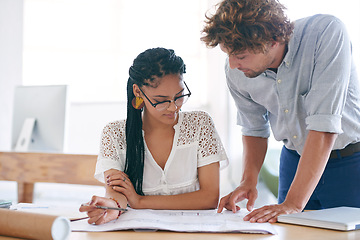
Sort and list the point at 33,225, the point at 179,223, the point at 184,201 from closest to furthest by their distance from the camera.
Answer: the point at 33,225
the point at 179,223
the point at 184,201

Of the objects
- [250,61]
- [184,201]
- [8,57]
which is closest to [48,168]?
[184,201]

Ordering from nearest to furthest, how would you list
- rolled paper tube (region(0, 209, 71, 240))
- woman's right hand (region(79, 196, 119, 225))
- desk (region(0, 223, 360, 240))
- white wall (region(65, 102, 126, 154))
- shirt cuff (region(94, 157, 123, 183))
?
rolled paper tube (region(0, 209, 71, 240)), desk (region(0, 223, 360, 240)), woman's right hand (region(79, 196, 119, 225)), shirt cuff (region(94, 157, 123, 183)), white wall (region(65, 102, 126, 154))

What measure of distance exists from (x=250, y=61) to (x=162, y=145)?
0.50 metres

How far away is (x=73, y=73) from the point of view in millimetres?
A: 4531

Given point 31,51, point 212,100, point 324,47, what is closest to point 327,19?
point 324,47

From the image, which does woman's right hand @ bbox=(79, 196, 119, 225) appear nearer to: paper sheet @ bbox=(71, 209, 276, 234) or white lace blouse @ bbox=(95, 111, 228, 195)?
paper sheet @ bbox=(71, 209, 276, 234)

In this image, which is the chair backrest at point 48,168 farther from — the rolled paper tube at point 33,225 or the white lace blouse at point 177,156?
the rolled paper tube at point 33,225

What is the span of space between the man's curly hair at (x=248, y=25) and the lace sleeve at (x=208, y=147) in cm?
43

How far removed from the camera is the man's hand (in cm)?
146

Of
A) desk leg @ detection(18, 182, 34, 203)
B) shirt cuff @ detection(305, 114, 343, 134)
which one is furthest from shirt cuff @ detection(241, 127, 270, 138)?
desk leg @ detection(18, 182, 34, 203)

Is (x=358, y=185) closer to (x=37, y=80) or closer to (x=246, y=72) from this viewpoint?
(x=246, y=72)

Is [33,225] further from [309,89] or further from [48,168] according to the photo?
[48,168]

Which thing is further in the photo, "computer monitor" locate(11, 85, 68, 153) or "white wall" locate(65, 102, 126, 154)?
"white wall" locate(65, 102, 126, 154)

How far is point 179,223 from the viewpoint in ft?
3.96
